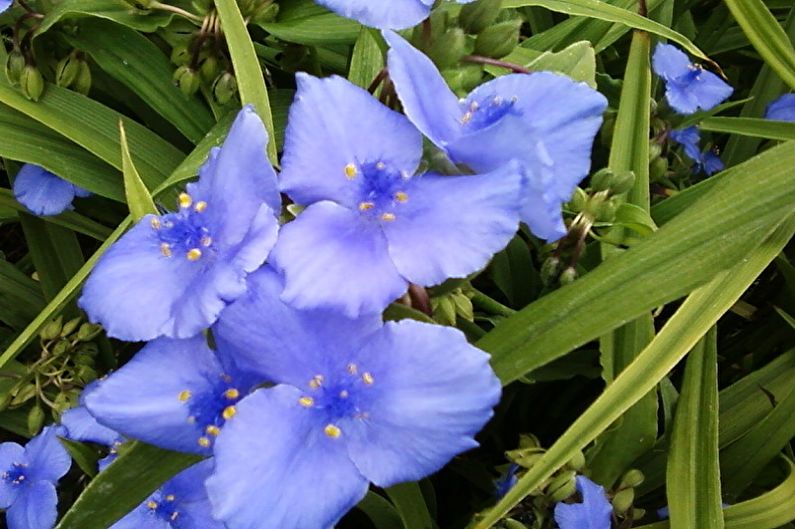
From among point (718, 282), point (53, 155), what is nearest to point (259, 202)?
point (718, 282)

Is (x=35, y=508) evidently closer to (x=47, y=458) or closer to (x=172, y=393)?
(x=47, y=458)

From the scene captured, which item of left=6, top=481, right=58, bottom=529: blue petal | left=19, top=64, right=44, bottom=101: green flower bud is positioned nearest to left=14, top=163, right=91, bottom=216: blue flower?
left=19, top=64, right=44, bottom=101: green flower bud

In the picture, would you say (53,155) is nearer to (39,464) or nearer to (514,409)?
(39,464)

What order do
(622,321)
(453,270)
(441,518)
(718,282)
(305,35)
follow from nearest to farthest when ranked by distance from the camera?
(453,270), (622,321), (718,282), (305,35), (441,518)

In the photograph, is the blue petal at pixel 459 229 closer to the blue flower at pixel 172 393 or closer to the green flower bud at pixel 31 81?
the blue flower at pixel 172 393

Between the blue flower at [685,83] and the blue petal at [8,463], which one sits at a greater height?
the blue flower at [685,83]

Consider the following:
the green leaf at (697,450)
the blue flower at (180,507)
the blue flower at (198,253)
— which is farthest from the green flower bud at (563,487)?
the blue flower at (198,253)
